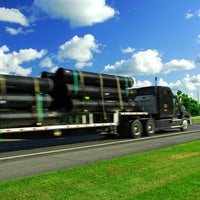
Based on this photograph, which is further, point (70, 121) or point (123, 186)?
point (70, 121)

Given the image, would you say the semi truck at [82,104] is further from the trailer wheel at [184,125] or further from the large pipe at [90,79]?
the trailer wheel at [184,125]

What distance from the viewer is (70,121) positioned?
44.7ft

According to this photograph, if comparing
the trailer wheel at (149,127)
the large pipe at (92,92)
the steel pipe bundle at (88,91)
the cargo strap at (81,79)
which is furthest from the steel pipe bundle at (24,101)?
the trailer wheel at (149,127)

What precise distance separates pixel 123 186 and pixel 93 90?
8966mm

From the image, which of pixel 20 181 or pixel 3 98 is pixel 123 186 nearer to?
pixel 20 181

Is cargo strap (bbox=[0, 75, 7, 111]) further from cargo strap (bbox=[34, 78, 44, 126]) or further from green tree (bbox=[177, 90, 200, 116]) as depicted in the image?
green tree (bbox=[177, 90, 200, 116])

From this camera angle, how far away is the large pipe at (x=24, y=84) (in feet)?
37.3

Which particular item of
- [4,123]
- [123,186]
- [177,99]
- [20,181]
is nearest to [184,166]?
[123,186]

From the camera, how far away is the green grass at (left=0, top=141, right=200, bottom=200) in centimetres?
520

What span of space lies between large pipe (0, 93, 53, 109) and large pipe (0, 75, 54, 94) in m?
0.23

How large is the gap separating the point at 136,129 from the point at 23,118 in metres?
7.10

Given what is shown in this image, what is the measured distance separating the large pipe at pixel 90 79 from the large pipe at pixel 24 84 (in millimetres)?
622

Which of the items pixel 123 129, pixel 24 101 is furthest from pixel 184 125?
pixel 24 101

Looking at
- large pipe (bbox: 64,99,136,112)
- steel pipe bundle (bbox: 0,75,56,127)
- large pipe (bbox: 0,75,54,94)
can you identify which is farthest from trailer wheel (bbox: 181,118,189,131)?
large pipe (bbox: 0,75,54,94)
